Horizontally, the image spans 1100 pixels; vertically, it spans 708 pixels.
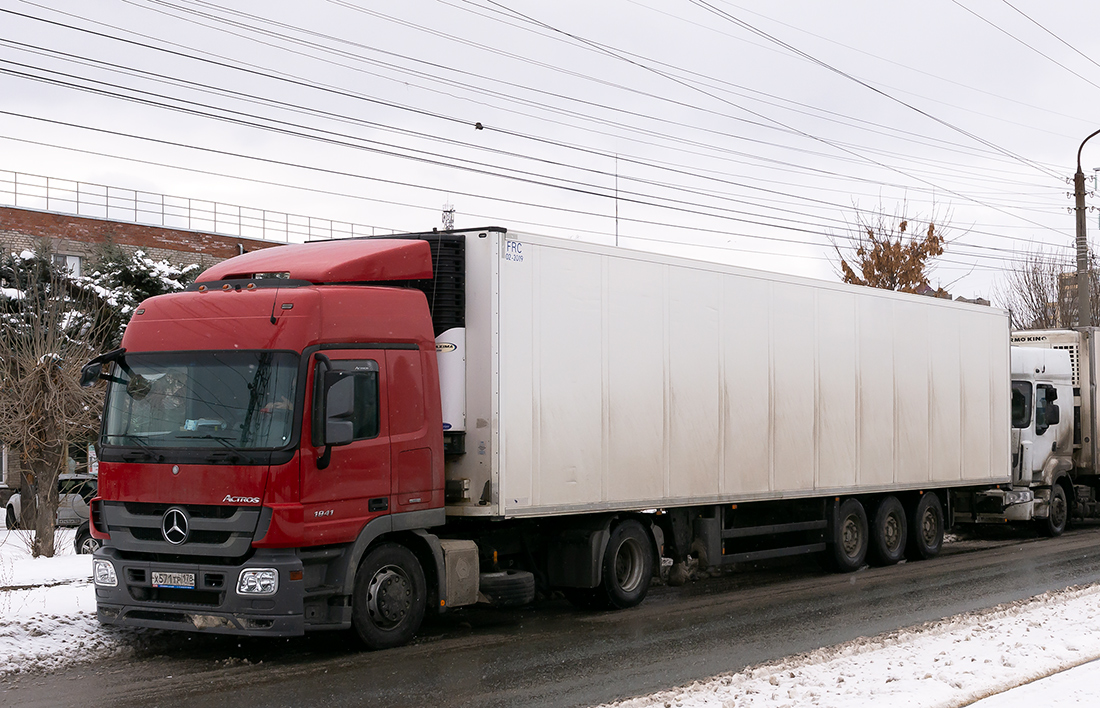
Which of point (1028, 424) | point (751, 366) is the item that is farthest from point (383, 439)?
point (1028, 424)

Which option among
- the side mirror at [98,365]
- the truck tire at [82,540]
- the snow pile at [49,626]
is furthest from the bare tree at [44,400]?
the side mirror at [98,365]

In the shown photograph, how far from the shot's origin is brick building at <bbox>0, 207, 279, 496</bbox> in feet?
102

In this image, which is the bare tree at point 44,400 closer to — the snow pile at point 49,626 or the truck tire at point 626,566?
the snow pile at point 49,626

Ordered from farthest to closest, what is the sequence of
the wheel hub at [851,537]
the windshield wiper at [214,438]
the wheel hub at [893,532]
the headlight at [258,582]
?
the wheel hub at [893,532], the wheel hub at [851,537], the windshield wiper at [214,438], the headlight at [258,582]

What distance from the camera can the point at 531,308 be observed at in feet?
35.1

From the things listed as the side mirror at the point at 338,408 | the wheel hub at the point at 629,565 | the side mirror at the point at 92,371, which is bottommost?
the wheel hub at the point at 629,565

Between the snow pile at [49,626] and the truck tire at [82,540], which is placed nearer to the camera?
the snow pile at [49,626]

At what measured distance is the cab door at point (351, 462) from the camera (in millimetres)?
8852

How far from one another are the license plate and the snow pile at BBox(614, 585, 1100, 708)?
362cm

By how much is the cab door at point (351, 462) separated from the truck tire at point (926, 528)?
1007 centimetres

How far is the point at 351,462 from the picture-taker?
30.1ft

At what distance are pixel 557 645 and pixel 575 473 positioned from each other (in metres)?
1.84

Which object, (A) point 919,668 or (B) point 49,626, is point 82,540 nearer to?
(B) point 49,626

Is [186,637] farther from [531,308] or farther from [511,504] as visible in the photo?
[531,308]
